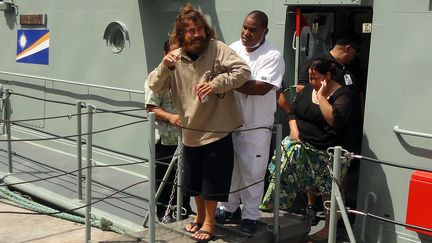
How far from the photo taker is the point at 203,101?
3168mm

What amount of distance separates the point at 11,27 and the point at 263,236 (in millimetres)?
5493

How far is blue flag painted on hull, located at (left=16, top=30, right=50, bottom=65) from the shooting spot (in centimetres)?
686

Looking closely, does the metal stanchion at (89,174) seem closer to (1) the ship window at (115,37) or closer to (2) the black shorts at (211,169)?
(2) the black shorts at (211,169)

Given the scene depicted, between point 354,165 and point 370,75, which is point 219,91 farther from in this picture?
point 354,165

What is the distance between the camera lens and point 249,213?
3.56m

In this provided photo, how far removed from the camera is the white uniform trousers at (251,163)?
11.5ft

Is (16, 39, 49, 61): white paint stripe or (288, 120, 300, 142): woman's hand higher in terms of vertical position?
(16, 39, 49, 61): white paint stripe

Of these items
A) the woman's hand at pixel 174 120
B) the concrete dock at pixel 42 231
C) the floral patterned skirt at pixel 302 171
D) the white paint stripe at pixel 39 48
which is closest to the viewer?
the woman's hand at pixel 174 120

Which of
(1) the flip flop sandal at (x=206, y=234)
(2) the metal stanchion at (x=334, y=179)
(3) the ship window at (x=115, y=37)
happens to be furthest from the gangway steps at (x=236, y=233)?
(3) the ship window at (x=115, y=37)

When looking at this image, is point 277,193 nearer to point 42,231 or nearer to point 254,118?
point 254,118

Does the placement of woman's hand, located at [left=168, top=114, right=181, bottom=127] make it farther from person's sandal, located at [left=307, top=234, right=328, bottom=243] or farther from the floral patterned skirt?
person's sandal, located at [left=307, top=234, right=328, bottom=243]

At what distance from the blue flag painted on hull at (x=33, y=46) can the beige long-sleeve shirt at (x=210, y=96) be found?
13.2ft

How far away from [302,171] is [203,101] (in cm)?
118

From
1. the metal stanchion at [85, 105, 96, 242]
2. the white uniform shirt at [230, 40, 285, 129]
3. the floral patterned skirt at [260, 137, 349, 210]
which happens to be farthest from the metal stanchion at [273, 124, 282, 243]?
the metal stanchion at [85, 105, 96, 242]
